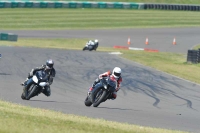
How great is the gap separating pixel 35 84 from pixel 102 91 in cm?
222

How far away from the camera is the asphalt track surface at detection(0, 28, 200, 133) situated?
1608 centimetres

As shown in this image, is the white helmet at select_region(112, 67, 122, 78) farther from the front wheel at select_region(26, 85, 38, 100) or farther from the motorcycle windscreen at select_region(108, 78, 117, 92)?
the front wheel at select_region(26, 85, 38, 100)

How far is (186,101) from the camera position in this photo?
19.8 metres

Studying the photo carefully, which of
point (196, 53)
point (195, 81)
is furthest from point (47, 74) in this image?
point (196, 53)

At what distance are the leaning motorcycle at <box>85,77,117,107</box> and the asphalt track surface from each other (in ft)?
0.73

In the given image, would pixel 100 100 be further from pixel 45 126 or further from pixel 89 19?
pixel 89 19

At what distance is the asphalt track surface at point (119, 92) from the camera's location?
633 inches

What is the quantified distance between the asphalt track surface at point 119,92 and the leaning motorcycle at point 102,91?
0.22 metres

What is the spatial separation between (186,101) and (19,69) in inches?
342

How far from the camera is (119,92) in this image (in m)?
20.8

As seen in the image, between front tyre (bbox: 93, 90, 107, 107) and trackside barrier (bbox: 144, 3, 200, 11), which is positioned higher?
front tyre (bbox: 93, 90, 107, 107)

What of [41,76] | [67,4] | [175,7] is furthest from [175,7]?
[41,76]

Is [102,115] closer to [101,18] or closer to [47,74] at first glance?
[47,74]

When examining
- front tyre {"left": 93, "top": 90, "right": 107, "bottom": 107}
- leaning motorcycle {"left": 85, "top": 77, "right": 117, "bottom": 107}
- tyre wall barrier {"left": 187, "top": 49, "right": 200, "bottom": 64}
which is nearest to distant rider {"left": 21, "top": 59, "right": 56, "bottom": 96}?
leaning motorcycle {"left": 85, "top": 77, "right": 117, "bottom": 107}
